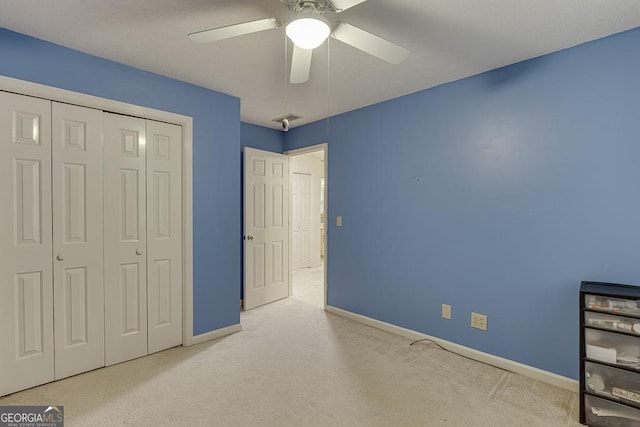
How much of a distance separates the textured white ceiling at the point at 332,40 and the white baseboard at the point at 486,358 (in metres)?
2.28

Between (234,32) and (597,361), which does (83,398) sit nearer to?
(234,32)

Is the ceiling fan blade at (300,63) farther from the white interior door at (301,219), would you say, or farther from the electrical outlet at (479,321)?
the white interior door at (301,219)

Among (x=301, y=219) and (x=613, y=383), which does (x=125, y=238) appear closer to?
(x=613, y=383)

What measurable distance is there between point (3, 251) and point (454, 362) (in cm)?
330

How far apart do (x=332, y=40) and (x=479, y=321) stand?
244 cm

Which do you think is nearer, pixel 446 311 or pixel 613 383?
pixel 613 383

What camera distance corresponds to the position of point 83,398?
206 centimetres

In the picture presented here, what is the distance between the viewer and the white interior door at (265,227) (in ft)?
12.8

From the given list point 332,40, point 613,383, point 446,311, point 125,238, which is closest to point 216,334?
point 125,238

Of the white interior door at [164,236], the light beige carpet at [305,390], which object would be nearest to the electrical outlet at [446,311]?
the light beige carpet at [305,390]

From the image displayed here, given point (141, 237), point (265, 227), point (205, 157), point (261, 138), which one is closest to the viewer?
point (141, 237)

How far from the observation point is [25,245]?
2.11 metres

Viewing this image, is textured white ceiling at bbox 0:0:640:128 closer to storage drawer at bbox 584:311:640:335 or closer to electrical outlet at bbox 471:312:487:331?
storage drawer at bbox 584:311:640:335

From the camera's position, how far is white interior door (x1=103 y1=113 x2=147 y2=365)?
8.07ft
